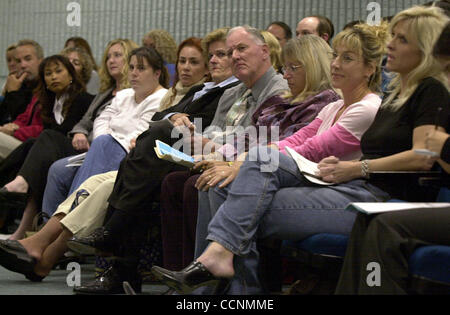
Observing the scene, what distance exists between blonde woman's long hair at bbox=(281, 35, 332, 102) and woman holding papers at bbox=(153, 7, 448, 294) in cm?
60

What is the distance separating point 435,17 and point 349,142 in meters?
0.56

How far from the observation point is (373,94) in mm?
2834

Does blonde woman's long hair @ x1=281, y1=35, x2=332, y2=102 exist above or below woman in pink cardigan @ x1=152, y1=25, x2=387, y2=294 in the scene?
above

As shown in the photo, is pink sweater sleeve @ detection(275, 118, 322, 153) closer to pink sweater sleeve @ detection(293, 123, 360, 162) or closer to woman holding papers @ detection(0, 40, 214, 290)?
pink sweater sleeve @ detection(293, 123, 360, 162)

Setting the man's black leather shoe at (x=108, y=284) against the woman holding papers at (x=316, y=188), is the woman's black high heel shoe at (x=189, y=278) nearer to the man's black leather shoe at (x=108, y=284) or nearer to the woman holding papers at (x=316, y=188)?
the woman holding papers at (x=316, y=188)

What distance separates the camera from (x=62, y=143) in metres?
4.61

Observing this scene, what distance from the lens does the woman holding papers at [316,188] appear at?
7.98 feet

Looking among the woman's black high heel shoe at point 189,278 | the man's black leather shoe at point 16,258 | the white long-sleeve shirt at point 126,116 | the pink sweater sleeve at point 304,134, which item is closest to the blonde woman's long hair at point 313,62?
the pink sweater sleeve at point 304,134

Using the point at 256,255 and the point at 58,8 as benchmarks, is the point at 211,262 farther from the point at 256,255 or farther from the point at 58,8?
the point at 58,8

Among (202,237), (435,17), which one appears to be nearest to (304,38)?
(435,17)

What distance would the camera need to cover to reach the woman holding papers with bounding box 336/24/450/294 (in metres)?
2.01

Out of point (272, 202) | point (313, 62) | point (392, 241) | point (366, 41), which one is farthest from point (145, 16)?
point (392, 241)

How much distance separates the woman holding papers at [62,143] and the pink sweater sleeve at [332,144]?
1934 mm

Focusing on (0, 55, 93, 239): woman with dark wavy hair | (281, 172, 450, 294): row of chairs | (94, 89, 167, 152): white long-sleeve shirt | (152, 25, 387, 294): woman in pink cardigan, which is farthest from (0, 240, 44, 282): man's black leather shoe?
(281, 172, 450, 294): row of chairs
